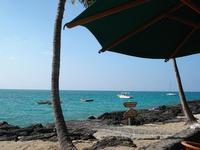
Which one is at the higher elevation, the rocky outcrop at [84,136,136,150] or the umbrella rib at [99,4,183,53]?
the umbrella rib at [99,4,183,53]

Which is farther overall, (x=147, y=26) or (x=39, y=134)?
(x=39, y=134)

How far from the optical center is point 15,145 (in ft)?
50.0

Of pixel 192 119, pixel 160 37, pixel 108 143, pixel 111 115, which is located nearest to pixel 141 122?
pixel 192 119

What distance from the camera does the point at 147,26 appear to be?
5.36m

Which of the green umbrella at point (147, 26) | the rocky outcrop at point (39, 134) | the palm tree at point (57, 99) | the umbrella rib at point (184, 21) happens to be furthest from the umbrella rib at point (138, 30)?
the rocky outcrop at point (39, 134)

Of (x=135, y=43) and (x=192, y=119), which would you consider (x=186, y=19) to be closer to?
(x=135, y=43)

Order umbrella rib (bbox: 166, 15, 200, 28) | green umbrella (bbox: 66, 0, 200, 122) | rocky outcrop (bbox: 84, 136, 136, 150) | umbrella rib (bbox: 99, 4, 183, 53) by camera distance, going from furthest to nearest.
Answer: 1. rocky outcrop (bbox: 84, 136, 136, 150)
2. umbrella rib (bbox: 166, 15, 200, 28)
3. umbrella rib (bbox: 99, 4, 183, 53)
4. green umbrella (bbox: 66, 0, 200, 122)

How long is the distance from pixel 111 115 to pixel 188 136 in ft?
77.3

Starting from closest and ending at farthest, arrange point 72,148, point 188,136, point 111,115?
point 188,136 → point 72,148 → point 111,115

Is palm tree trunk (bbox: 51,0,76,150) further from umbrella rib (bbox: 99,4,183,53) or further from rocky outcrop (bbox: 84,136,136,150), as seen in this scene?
umbrella rib (bbox: 99,4,183,53)

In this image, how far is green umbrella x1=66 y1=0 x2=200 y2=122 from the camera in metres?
4.27

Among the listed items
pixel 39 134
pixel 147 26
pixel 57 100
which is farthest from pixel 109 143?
pixel 39 134

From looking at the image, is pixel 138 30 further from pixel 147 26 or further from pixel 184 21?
pixel 184 21

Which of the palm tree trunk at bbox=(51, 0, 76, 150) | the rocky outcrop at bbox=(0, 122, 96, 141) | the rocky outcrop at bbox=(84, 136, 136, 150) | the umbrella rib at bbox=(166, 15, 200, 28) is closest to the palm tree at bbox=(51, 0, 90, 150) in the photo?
the palm tree trunk at bbox=(51, 0, 76, 150)
